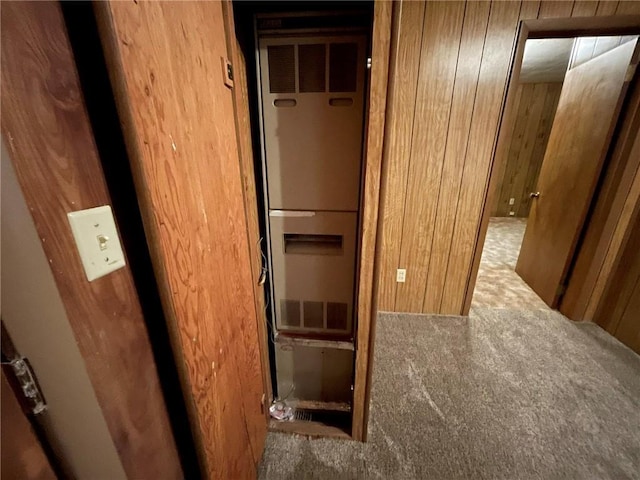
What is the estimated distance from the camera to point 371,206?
844 millimetres

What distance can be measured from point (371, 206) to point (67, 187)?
725mm

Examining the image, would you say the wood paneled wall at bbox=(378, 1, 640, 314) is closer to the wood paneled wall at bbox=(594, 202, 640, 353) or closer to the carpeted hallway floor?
the carpeted hallway floor

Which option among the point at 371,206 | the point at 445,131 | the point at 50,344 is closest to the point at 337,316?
the point at 371,206

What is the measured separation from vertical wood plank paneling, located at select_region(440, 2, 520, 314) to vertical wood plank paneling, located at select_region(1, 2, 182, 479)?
202 cm

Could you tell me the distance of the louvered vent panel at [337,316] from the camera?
47.1 inches

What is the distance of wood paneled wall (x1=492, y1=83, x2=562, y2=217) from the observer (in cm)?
454

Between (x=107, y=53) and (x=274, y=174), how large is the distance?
0.68 metres

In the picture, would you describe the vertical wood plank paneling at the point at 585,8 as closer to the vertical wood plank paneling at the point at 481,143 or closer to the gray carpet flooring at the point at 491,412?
the vertical wood plank paneling at the point at 481,143

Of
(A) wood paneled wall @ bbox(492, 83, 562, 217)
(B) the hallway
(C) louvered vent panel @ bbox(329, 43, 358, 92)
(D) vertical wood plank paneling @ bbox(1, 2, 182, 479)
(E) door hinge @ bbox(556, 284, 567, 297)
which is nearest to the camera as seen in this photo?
(D) vertical wood plank paneling @ bbox(1, 2, 182, 479)

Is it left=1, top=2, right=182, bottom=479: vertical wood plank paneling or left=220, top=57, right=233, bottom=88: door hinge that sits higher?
left=220, top=57, right=233, bottom=88: door hinge

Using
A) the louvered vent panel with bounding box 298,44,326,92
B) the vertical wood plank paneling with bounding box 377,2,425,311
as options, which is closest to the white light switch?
the louvered vent panel with bounding box 298,44,326,92

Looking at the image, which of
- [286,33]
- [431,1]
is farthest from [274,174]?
[431,1]

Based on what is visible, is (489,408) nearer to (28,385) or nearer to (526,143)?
(28,385)

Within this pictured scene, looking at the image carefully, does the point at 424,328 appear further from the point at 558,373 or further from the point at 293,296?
the point at 293,296
